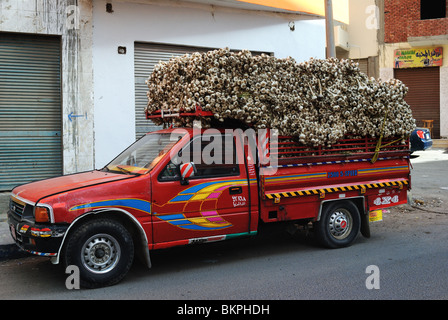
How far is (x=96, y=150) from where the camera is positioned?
11.0 m

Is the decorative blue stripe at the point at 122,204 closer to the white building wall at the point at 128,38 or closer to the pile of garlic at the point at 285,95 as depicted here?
the pile of garlic at the point at 285,95

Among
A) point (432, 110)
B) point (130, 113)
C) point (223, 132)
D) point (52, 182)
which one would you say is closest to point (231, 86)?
point (223, 132)

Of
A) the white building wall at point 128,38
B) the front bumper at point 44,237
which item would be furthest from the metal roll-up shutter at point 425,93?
the front bumper at point 44,237

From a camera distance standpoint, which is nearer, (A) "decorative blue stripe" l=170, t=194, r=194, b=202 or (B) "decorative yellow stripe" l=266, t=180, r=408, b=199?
(A) "decorative blue stripe" l=170, t=194, r=194, b=202

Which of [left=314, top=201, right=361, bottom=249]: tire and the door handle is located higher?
the door handle

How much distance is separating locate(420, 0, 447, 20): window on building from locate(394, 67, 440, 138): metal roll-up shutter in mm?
3965

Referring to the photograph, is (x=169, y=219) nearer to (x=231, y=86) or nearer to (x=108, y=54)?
(x=231, y=86)

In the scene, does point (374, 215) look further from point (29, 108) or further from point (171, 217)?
point (29, 108)

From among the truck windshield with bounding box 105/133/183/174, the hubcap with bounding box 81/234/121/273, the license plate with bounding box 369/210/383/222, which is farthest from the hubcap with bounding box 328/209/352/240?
the hubcap with bounding box 81/234/121/273

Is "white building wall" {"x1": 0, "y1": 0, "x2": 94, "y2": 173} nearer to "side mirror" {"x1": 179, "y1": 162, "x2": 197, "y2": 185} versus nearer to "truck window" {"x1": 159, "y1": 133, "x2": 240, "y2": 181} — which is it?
"truck window" {"x1": 159, "y1": 133, "x2": 240, "y2": 181}

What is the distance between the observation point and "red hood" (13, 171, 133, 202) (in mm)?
5152

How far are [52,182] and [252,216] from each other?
7.93 feet

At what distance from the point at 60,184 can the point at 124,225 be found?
0.84m

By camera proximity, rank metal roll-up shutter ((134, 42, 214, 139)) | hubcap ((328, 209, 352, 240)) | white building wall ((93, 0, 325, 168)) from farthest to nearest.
Answer: metal roll-up shutter ((134, 42, 214, 139)) < white building wall ((93, 0, 325, 168)) < hubcap ((328, 209, 352, 240))
